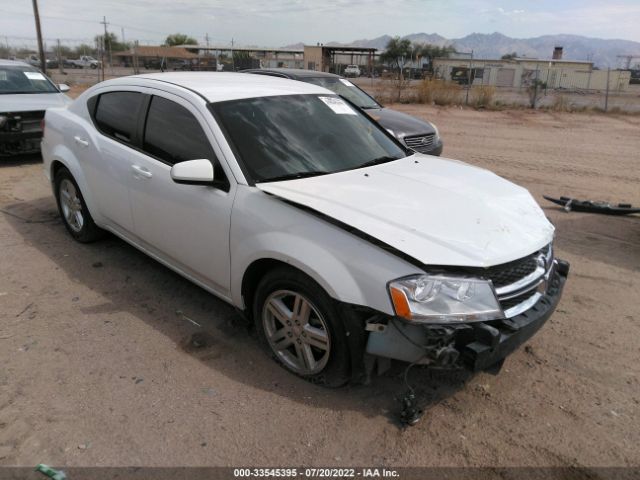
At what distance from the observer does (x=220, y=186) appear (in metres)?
3.29

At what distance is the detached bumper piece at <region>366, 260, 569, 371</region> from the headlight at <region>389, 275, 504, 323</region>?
5 cm

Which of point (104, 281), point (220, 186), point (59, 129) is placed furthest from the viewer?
point (59, 129)

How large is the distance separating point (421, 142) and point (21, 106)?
663 cm

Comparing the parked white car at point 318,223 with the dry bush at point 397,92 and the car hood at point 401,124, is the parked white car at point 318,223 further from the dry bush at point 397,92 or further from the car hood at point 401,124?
the dry bush at point 397,92

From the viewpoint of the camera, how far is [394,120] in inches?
344

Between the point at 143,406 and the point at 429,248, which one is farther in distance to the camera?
the point at 143,406

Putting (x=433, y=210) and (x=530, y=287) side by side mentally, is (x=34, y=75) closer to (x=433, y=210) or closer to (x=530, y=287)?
(x=433, y=210)

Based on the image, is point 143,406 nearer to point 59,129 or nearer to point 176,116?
point 176,116

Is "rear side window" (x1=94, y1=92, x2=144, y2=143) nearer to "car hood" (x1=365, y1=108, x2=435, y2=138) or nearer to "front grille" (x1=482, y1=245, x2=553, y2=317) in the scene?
"front grille" (x1=482, y1=245, x2=553, y2=317)

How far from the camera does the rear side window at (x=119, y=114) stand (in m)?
4.15

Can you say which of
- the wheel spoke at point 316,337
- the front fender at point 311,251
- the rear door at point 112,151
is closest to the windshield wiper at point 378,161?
the front fender at point 311,251

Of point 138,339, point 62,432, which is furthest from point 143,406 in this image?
point 138,339

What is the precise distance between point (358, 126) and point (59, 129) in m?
3.04

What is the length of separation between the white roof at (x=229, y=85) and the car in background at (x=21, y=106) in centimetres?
493
